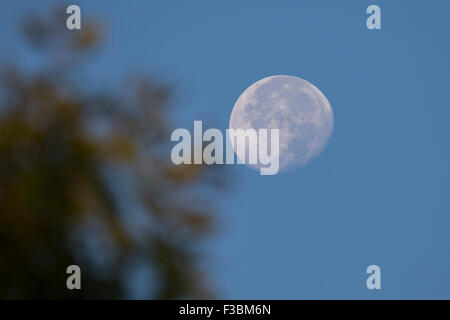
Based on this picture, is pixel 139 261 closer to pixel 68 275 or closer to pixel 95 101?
pixel 68 275

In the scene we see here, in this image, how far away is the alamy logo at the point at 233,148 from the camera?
15.3m

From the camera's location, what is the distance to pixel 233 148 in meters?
16.3

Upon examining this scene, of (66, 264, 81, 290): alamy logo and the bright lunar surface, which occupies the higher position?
the bright lunar surface

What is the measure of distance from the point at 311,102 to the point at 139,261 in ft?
21.9

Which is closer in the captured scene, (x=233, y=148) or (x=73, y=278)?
(x=73, y=278)

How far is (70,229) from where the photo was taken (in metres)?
13.7

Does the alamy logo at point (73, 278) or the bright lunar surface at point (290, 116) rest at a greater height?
the bright lunar surface at point (290, 116)

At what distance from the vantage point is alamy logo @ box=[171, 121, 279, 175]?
50.2ft

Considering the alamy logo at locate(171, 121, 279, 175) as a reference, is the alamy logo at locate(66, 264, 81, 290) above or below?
below
